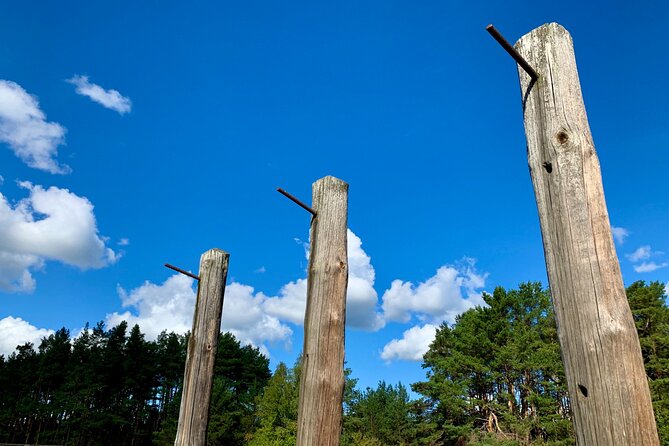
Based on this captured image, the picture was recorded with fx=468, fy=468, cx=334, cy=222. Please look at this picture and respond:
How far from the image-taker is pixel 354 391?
32594mm

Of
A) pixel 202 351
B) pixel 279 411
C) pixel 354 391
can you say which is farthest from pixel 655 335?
pixel 202 351

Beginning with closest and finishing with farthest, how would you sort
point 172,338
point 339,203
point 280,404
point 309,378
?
point 309,378, point 339,203, point 280,404, point 172,338

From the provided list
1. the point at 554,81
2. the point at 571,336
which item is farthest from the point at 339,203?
the point at 571,336

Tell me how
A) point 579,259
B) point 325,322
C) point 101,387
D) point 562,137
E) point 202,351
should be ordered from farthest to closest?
1. point 101,387
2. point 202,351
3. point 325,322
4. point 562,137
5. point 579,259

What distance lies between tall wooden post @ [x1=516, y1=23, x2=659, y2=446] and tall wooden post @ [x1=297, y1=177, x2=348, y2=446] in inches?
52.8

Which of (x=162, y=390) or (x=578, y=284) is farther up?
(x=162, y=390)

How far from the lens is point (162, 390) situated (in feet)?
136

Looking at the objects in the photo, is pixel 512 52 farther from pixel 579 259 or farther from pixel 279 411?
pixel 279 411

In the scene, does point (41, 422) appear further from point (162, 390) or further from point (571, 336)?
point (571, 336)

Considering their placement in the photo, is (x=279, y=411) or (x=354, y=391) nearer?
(x=279, y=411)

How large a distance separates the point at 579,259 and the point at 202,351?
3.28 m

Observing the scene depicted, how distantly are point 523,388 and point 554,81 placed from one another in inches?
1162

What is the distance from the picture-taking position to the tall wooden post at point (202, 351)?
3932mm

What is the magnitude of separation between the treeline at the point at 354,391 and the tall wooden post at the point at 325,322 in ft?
53.3
